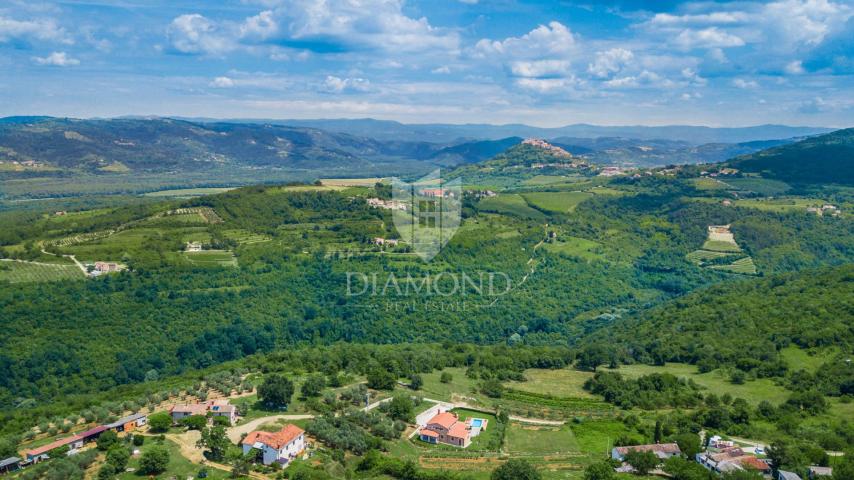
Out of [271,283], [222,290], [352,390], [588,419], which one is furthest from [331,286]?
[588,419]

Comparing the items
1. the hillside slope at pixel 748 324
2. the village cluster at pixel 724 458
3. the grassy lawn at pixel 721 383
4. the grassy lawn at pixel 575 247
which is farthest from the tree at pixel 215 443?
the grassy lawn at pixel 575 247

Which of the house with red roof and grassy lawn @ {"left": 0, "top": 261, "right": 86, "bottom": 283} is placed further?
grassy lawn @ {"left": 0, "top": 261, "right": 86, "bottom": 283}

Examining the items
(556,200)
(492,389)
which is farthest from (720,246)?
(492,389)

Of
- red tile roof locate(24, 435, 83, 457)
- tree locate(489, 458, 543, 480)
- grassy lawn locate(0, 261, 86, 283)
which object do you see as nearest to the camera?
tree locate(489, 458, 543, 480)

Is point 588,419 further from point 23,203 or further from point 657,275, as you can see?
point 23,203

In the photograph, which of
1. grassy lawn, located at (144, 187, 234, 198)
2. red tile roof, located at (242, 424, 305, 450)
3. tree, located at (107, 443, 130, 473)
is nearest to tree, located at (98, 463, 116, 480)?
tree, located at (107, 443, 130, 473)

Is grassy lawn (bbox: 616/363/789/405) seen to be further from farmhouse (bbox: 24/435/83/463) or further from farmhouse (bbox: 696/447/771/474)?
farmhouse (bbox: 24/435/83/463)

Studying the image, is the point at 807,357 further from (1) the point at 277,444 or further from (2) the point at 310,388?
(1) the point at 277,444
